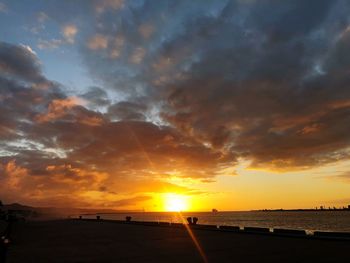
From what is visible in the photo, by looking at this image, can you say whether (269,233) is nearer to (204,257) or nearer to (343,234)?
(343,234)

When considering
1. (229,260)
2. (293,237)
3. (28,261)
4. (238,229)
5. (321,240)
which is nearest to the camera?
(229,260)

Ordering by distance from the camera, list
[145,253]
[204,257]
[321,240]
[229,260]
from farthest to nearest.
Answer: [321,240]
[145,253]
[204,257]
[229,260]

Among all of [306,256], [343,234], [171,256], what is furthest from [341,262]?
[343,234]

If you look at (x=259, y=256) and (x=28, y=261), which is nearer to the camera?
(x=259, y=256)

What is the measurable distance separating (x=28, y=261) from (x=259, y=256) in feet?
36.9

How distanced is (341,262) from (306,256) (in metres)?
2.00

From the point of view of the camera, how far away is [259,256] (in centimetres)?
1617

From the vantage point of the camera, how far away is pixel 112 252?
794 inches

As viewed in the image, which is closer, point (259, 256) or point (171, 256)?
point (259, 256)

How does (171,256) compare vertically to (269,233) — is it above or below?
below

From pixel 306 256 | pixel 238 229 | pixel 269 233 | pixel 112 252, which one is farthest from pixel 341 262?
pixel 238 229

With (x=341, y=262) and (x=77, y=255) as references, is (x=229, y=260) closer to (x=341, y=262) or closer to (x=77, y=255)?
(x=341, y=262)

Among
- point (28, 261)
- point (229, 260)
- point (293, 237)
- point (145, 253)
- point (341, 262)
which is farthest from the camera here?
point (293, 237)

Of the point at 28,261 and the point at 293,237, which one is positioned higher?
the point at 293,237
